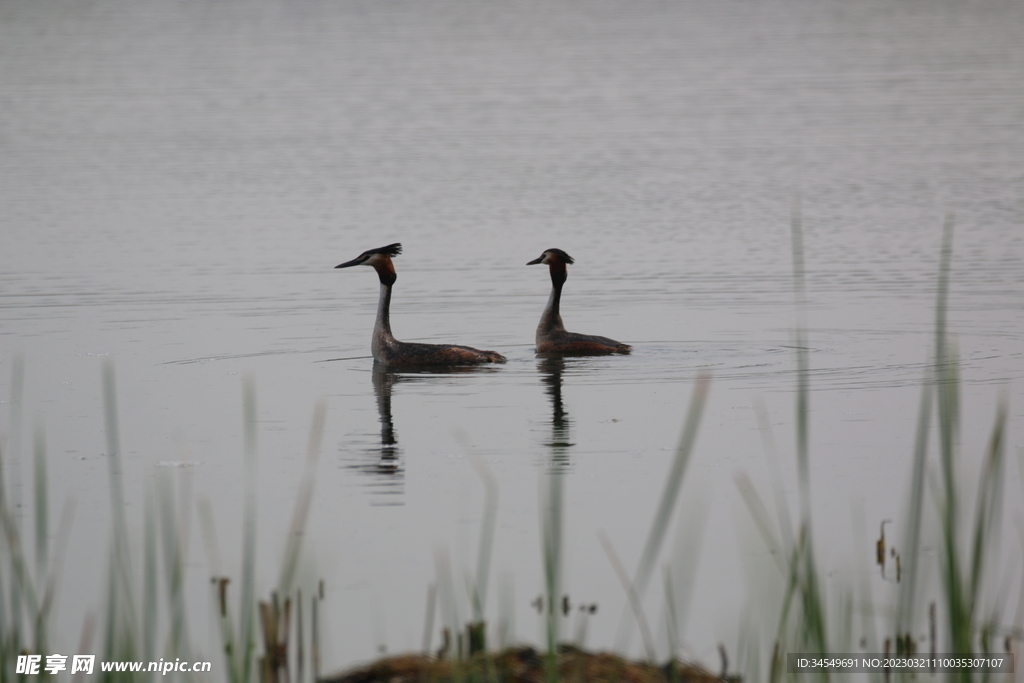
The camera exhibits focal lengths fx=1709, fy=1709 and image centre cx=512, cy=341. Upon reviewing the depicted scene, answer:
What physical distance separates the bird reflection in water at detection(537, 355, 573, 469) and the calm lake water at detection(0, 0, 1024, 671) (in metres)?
0.05

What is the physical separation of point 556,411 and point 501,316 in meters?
4.64

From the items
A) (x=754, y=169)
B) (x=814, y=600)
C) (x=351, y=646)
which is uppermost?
(x=754, y=169)

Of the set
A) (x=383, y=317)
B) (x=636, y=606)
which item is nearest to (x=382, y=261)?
(x=383, y=317)

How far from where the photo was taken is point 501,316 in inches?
618

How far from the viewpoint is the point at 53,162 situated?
30000 millimetres

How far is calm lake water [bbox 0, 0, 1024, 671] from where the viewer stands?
7.64m

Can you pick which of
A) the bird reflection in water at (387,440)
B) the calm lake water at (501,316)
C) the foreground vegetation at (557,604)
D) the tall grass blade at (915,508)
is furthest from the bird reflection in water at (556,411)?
the tall grass blade at (915,508)

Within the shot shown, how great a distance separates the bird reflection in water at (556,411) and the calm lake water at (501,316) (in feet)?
0.17

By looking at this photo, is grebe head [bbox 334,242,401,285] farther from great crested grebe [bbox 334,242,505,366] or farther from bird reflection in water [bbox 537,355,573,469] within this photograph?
bird reflection in water [bbox 537,355,573,469]

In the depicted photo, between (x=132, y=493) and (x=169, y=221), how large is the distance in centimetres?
1419

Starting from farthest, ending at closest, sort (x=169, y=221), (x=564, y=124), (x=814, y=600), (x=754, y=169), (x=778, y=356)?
(x=564, y=124)
(x=754, y=169)
(x=169, y=221)
(x=778, y=356)
(x=814, y=600)

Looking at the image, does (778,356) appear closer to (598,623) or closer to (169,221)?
(598,623)

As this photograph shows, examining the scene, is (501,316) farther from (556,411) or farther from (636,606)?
(636,606)

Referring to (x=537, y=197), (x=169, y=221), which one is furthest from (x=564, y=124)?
(x=169, y=221)
